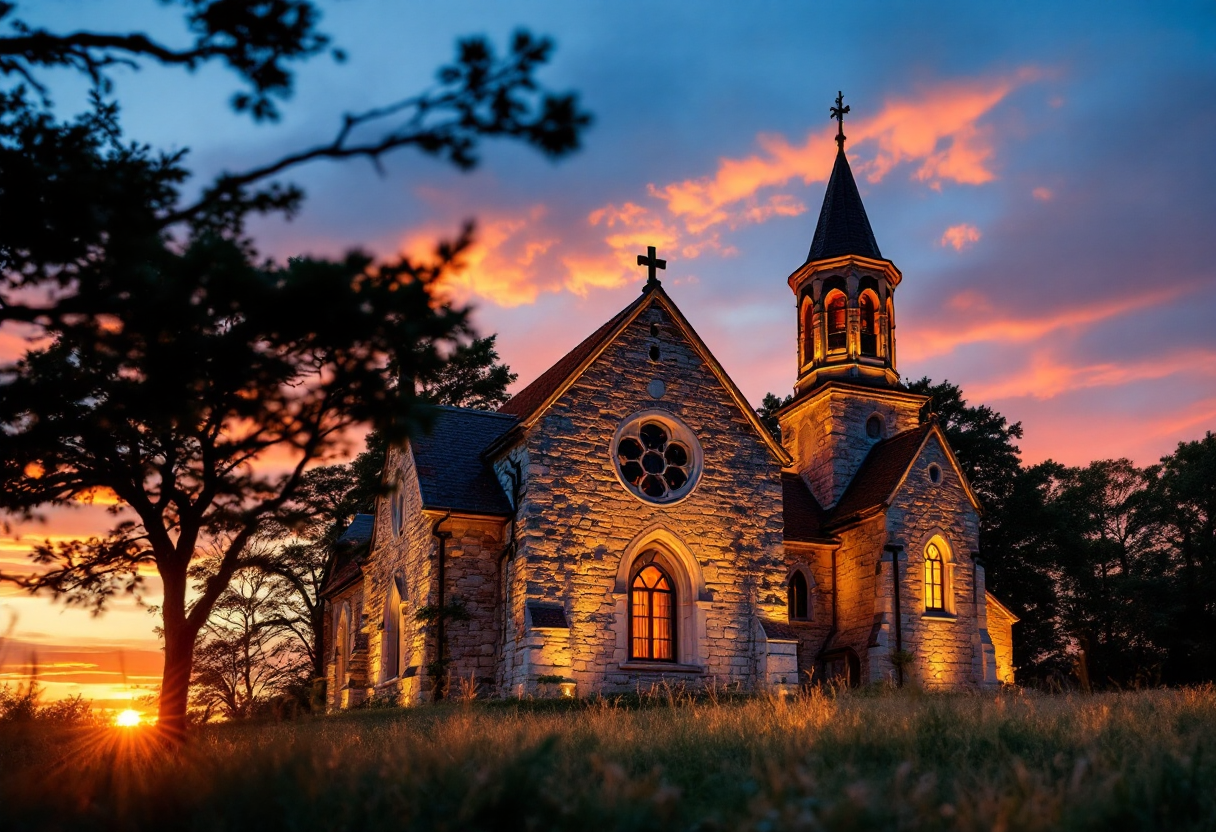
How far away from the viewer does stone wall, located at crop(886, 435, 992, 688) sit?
85.9ft

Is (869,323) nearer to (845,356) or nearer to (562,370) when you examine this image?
(845,356)

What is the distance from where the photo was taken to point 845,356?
3253 cm

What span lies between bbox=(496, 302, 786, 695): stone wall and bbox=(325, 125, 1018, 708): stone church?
38 millimetres

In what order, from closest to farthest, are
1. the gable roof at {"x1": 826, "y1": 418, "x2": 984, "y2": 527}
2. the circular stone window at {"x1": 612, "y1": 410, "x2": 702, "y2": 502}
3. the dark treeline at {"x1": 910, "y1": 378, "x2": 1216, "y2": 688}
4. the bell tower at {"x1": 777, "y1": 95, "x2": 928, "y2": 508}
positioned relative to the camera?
the circular stone window at {"x1": 612, "y1": 410, "x2": 702, "y2": 502}, the gable roof at {"x1": 826, "y1": 418, "x2": 984, "y2": 527}, the bell tower at {"x1": 777, "y1": 95, "x2": 928, "y2": 508}, the dark treeline at {"x1": 910, "y1": 378, "x2": 1216, "y2": 688}

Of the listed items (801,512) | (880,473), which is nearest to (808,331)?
(880,473)

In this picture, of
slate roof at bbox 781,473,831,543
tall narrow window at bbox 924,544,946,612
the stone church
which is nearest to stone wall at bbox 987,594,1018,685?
the stone church

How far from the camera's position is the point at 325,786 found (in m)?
6.75

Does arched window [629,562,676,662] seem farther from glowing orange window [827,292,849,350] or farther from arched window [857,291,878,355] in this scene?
arched window [857,291,878,355]

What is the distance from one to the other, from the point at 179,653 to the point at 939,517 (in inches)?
812

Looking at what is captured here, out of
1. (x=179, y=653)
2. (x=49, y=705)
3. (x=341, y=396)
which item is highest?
(x=341, y=396)

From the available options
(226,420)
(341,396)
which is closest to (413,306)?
(341,396)

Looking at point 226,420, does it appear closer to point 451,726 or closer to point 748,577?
point 451,726

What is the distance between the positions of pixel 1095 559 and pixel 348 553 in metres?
28.9

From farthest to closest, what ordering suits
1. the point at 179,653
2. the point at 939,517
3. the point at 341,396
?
the point at 939,517 → the point at 179,653 → the point at 341,396
